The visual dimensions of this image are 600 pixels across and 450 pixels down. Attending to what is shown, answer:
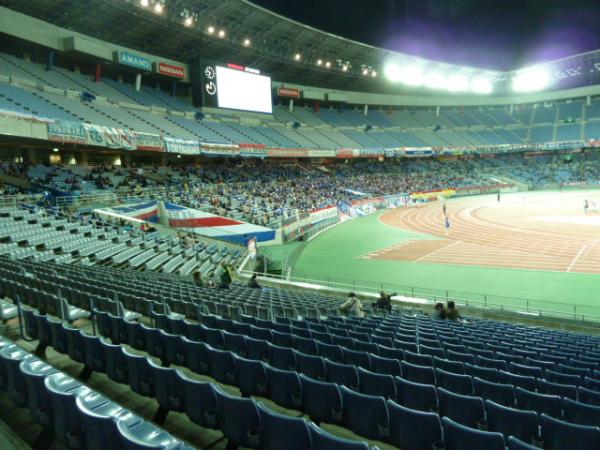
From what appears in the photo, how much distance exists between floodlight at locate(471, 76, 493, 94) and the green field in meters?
71.8

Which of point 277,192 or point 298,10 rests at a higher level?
point 298,10

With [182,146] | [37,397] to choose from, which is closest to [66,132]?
[182,146]

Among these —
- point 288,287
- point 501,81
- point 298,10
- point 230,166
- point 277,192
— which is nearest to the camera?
point 288,287

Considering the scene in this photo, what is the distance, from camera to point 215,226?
103 ft

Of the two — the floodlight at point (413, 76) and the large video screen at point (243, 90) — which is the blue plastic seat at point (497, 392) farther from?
the floodlight at point (413, 76)

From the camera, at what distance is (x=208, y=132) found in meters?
51.3

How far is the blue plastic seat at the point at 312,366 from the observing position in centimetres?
567

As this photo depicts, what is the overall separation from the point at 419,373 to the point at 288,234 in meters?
28.2

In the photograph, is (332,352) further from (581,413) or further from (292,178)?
(292,178)

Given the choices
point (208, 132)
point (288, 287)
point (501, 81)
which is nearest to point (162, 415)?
point (288, 287)

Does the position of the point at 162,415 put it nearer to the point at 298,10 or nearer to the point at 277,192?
the point at 277,192

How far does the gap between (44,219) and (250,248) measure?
1042 centimetres

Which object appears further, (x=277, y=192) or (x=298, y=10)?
(x=298, y=10)

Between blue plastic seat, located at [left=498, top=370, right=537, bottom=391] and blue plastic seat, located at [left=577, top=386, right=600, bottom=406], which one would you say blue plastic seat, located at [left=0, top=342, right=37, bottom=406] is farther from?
blue plastic seat, located at [left=577, top=386, right=600, bottom=406]
